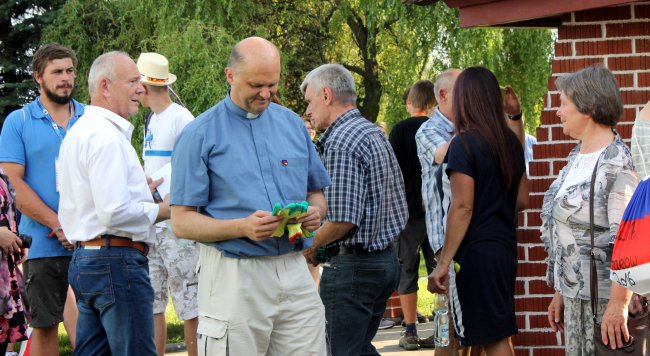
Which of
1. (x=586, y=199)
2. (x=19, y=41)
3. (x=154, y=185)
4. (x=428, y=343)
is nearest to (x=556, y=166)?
(x=586, y=199)

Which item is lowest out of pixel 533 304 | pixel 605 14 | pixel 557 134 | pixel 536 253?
pixel 533 304

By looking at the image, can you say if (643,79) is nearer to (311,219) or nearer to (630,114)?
(630,114)

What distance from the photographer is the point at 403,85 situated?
1986 centimetres

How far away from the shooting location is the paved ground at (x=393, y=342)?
31.4 feet

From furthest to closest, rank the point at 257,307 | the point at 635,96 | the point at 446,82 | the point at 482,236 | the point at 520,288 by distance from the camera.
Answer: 1. the point at 446,82
2. the point at 520,288
3. the point at 635,96
4. the point at 482,236
5. the point at 257,307

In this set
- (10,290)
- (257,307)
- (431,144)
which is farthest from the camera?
(431,144)

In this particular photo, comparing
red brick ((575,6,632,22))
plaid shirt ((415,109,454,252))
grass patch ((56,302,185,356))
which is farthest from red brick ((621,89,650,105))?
grass patch ((56,302,185,356))

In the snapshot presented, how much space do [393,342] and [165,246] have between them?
125 inches

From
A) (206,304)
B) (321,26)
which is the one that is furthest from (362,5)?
(206,304)

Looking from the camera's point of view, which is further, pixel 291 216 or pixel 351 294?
pixel 351 294

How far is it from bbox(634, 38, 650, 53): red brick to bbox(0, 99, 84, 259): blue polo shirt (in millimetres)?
4052

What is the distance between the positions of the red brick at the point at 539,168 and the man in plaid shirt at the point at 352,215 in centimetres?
114

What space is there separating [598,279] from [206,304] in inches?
77.7

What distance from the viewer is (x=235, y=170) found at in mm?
5035
